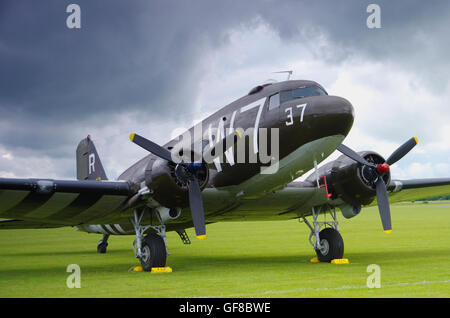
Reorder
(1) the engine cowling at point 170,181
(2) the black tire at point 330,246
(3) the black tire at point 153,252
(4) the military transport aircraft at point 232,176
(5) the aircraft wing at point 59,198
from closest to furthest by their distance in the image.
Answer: (4) the military transport aircraft at point 232,176, (5) the aircraft wing at point 59,198, (1) the engine cowling at point 170,181, (3) the black tire at point 153,252, (2) the black tire at point 330,246

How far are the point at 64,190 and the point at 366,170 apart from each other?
937 centimetres

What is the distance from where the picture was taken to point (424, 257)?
15195 mm

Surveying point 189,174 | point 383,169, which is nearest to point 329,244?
point 383,169

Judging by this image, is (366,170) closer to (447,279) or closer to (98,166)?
(447,279)

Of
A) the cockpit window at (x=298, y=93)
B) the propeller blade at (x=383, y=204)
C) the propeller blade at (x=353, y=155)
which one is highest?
the cockpit window at (x=298, y=93)

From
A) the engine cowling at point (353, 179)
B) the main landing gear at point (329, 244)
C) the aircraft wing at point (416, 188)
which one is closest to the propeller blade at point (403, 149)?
the engine cowling at point (353, 179)

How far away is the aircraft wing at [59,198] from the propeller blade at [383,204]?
777 cm

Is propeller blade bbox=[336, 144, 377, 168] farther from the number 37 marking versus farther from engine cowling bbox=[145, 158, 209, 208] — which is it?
engine cowling bbox=[145, 158, 209, 208]

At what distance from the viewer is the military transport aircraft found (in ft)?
39.2

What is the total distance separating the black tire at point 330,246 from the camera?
1540 cm

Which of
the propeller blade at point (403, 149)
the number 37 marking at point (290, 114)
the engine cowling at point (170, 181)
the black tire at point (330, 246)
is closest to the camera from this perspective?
the number 37 marking at point (290, 114)

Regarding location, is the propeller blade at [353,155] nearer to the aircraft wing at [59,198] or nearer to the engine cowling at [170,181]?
the engine cowling at [170,181]
